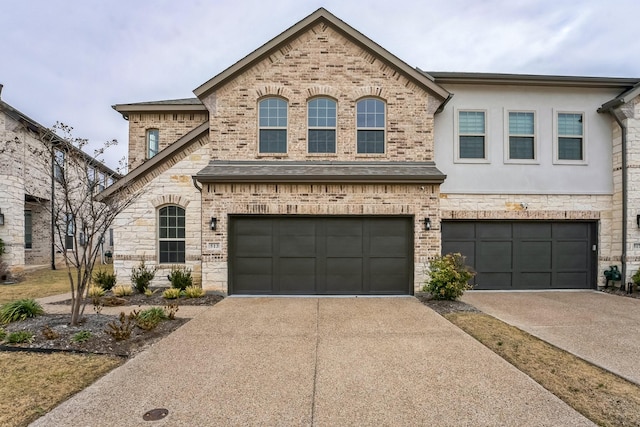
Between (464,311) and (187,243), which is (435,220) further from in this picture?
(187,243)

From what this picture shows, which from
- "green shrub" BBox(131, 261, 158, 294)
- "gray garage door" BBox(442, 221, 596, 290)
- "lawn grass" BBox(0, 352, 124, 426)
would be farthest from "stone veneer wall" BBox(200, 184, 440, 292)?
"lawn grass" BBox(0, 352, 124, 426)

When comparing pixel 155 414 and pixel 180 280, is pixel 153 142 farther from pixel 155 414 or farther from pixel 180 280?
pixel 155 414

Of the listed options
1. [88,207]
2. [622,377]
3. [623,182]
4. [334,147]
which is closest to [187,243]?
[88,207]

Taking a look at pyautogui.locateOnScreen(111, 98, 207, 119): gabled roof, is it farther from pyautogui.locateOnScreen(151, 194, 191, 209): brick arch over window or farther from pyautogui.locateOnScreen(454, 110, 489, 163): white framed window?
pyautogui.locateOnScreen(454, 110, 489, 163): white framed window

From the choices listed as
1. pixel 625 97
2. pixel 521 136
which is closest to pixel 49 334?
pixel 521 136

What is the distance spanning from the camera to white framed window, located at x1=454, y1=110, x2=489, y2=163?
10.9 meters

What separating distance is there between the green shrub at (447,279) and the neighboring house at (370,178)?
645 mm

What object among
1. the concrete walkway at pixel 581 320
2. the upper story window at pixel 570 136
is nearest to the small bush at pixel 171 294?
the concrete walkway at pixel 581 320

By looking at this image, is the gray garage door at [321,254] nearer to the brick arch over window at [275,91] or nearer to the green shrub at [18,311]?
the brick arch over window at [275,91]

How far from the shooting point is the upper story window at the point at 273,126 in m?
10.1

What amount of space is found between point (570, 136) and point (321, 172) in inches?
349

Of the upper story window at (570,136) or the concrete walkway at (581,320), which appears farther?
the upper story window at (570,136)

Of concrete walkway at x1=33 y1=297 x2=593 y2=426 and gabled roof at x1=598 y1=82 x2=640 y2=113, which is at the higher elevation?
gabled roof at x1=598 y1=82 x2=640 y2=113

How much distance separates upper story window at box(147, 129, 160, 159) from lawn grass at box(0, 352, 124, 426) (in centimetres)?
989
